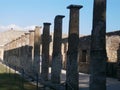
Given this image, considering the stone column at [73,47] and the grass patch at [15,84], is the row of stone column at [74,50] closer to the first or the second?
the stone column at [73,47]

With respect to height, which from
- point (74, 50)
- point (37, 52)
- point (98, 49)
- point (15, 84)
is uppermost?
point (37, 52)

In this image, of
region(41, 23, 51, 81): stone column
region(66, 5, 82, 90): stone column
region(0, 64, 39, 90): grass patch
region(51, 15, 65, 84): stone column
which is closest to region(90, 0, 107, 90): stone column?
region(66, 5, 82, 90): stone column

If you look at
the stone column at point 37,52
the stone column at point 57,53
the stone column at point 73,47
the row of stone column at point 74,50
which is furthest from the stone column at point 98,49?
the stone column at point 37,52

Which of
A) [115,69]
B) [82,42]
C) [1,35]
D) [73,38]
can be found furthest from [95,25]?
[1,35]

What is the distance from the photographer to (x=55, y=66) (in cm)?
2089

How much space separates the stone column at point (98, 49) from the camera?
40.2 ft

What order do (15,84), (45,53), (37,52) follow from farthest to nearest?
(37,52) < (45,53) < (15,84)

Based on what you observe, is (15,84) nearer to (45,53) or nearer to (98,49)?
(45,53)

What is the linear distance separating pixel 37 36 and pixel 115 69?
286 inches

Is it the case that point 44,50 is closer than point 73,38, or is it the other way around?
point 73,38

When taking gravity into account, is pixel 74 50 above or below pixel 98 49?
above

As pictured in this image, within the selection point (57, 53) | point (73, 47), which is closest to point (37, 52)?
point (57, 53)

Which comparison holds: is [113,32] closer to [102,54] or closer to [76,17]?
[76,17]

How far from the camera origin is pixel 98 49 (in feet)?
40.4
